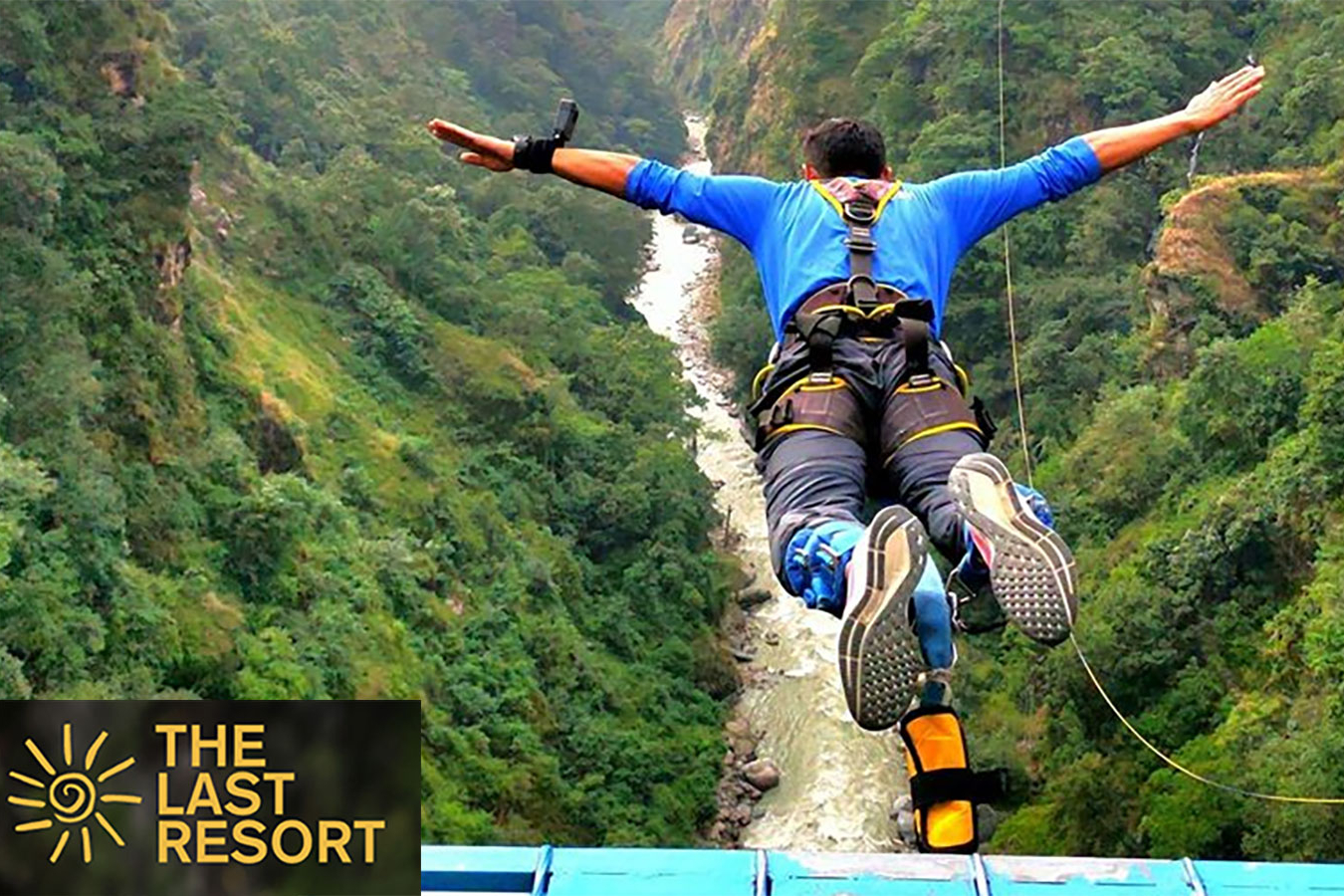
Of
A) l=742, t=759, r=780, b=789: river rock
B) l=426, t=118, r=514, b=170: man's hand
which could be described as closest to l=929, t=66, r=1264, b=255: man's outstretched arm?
l=426, t=118, r=514, b=170: man's hand

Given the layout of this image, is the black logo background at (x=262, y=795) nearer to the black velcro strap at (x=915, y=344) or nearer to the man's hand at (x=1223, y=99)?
the black velcro strap at (x=915, y=344)

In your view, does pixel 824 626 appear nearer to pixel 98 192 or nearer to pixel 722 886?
pixel 98 192

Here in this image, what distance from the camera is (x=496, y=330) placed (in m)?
26.9

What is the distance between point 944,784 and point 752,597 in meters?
19.9

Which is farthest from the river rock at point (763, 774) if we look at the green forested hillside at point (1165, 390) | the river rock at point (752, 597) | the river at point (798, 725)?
the river rock at point (752, 597)

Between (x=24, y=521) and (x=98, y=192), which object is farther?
(x=98, y=192)

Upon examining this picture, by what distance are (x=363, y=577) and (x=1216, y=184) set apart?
13.5m

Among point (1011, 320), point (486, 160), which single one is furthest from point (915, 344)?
point (1011, 320)

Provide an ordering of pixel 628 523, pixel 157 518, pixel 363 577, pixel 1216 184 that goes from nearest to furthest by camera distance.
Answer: pixel 157 518 < pixel 363 577 < pixel 1216 184 < pixel 628 523

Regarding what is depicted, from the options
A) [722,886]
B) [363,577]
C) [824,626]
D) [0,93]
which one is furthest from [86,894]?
[824,626]

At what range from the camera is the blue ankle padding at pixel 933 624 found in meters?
2.72

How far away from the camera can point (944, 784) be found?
9.10 ft

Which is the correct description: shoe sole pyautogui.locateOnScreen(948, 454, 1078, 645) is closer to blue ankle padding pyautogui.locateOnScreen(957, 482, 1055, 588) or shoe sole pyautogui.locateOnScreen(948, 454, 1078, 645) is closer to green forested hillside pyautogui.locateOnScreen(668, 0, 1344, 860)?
blue ankle padding pyautogui.locateOnScreen(957, 482, 1055, 588)

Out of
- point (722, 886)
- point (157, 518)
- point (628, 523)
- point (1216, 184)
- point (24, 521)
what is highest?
point (1216, 184)
